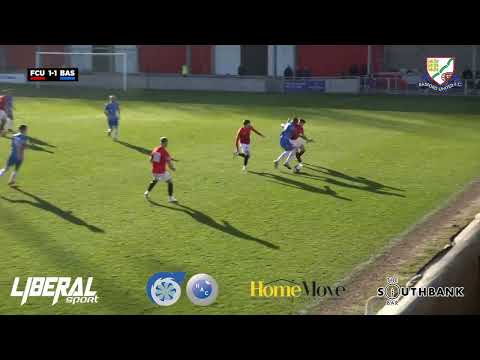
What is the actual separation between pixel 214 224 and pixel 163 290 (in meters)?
5.04

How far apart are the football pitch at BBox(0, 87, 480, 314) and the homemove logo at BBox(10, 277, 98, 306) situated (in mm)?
142

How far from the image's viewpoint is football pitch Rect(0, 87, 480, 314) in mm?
12844

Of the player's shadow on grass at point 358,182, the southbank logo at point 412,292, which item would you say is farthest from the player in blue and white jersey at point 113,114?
the southbank logo at point 412,292

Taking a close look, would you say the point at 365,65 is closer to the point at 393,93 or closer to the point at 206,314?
the point at 393,93

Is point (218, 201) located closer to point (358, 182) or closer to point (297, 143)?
point (358, 182)

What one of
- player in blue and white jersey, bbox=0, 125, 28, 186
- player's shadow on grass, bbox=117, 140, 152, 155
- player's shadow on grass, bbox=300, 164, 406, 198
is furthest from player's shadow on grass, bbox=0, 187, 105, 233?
player's shadow on grass, bbox=300, 164, 406, 198

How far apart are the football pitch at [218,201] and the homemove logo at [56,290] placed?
14 cm

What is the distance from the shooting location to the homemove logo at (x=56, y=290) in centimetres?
1115

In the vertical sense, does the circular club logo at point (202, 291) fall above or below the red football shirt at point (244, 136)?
below

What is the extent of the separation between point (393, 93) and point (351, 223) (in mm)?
27225

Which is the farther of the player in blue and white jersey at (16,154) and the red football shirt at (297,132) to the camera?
the red football shirt at (297,132)

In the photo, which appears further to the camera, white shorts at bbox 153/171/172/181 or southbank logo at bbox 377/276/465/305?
white shorts at bbox 153/171/172/181

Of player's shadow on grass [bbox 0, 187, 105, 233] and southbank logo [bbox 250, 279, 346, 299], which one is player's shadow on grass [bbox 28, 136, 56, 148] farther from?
southbank logo [bbox 250, 279, 346, 299]

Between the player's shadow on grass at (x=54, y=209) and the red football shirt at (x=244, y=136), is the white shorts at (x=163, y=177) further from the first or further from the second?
the red football shirt at (x=244, y=136)
